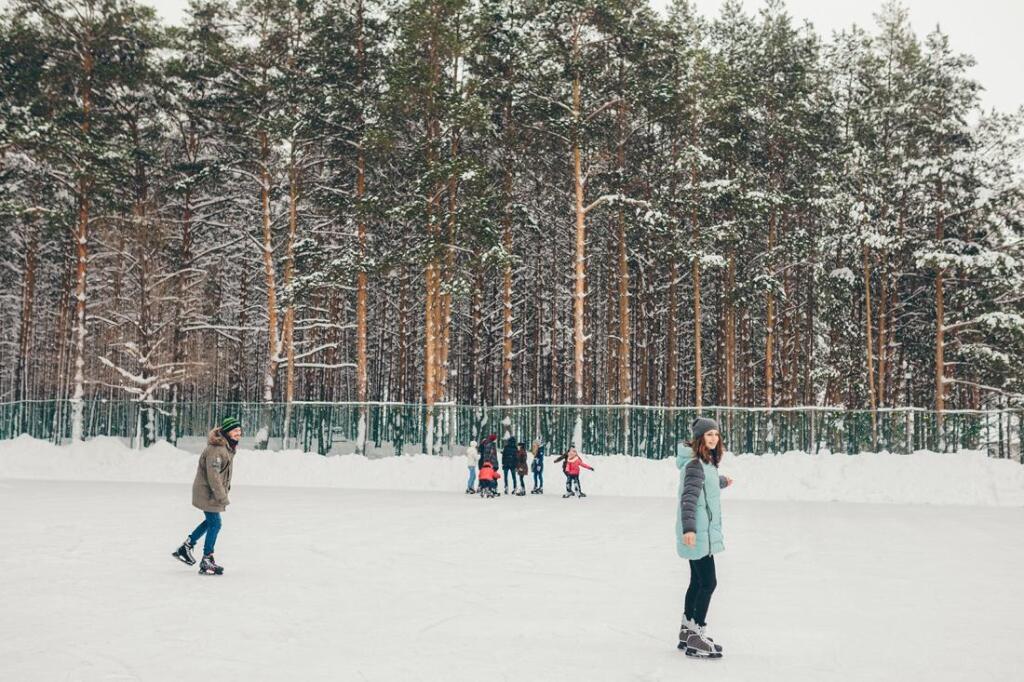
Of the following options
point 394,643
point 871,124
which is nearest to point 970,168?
point 871,124

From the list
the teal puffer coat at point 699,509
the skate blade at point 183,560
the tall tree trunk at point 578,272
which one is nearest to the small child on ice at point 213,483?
the skate blade at point 183,560

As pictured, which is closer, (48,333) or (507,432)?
(507,432)

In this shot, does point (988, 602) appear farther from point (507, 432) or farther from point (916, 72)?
point (916, 72)

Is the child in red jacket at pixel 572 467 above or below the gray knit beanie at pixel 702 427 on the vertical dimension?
below

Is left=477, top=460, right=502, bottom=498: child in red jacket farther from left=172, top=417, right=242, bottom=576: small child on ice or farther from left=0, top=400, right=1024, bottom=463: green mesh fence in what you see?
left=172, top=417, right=242, bottom=576: small child on ice

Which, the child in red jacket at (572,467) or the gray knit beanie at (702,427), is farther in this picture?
the child in red jacket at (572,467)

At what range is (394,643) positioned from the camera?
709 centimetres

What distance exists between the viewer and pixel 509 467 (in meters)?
24.2

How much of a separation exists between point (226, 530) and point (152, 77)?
67.3 feet

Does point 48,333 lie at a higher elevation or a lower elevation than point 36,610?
higher

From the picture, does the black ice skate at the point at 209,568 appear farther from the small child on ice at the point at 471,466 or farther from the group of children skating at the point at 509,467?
the small child on ice at the point at 471,466

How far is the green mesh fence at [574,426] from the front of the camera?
86.7 ft

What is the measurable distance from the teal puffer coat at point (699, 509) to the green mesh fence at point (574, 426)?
2043cm

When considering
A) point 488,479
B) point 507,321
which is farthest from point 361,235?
point 488,479
